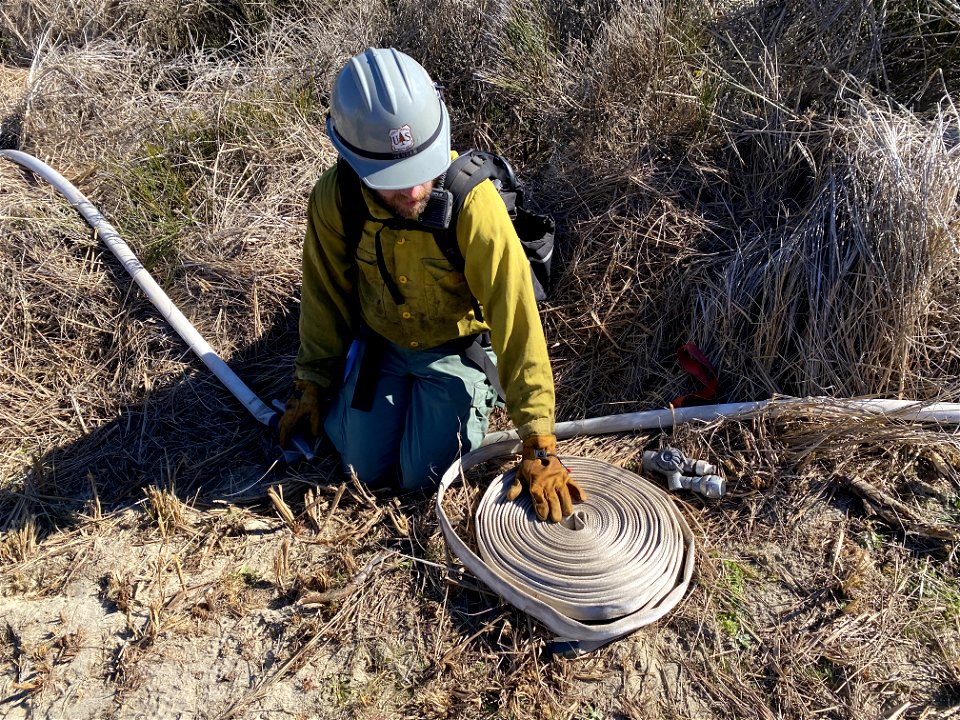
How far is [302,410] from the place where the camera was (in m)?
3.06

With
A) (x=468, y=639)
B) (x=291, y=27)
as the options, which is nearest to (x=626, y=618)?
(x=468, y=639)

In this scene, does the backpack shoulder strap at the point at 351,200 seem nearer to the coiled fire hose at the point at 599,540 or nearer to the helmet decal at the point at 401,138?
the helmet decal at the point at 401,138

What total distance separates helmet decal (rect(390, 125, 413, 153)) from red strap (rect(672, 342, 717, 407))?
1.41 meters

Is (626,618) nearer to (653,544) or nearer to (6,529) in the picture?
(653,544)

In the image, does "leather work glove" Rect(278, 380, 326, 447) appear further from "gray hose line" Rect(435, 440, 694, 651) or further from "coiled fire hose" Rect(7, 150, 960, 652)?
"gray hose line" Rect(435, 440, 694, 651)

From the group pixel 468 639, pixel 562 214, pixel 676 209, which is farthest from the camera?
pixel 562 214

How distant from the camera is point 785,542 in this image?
2.61 meters

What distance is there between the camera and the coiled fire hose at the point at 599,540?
2363 millimetres

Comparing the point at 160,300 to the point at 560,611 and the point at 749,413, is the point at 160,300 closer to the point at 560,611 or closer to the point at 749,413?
the point at 560,611

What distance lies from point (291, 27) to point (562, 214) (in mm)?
2481

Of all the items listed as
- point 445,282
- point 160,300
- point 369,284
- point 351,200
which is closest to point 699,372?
point 445,282

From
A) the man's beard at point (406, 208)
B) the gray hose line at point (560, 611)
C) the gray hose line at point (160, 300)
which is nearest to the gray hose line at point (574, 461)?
the gray hose line at point (560, 611)

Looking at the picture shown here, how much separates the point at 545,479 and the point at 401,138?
1.20 meters

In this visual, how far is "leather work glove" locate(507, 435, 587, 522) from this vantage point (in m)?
2.56
